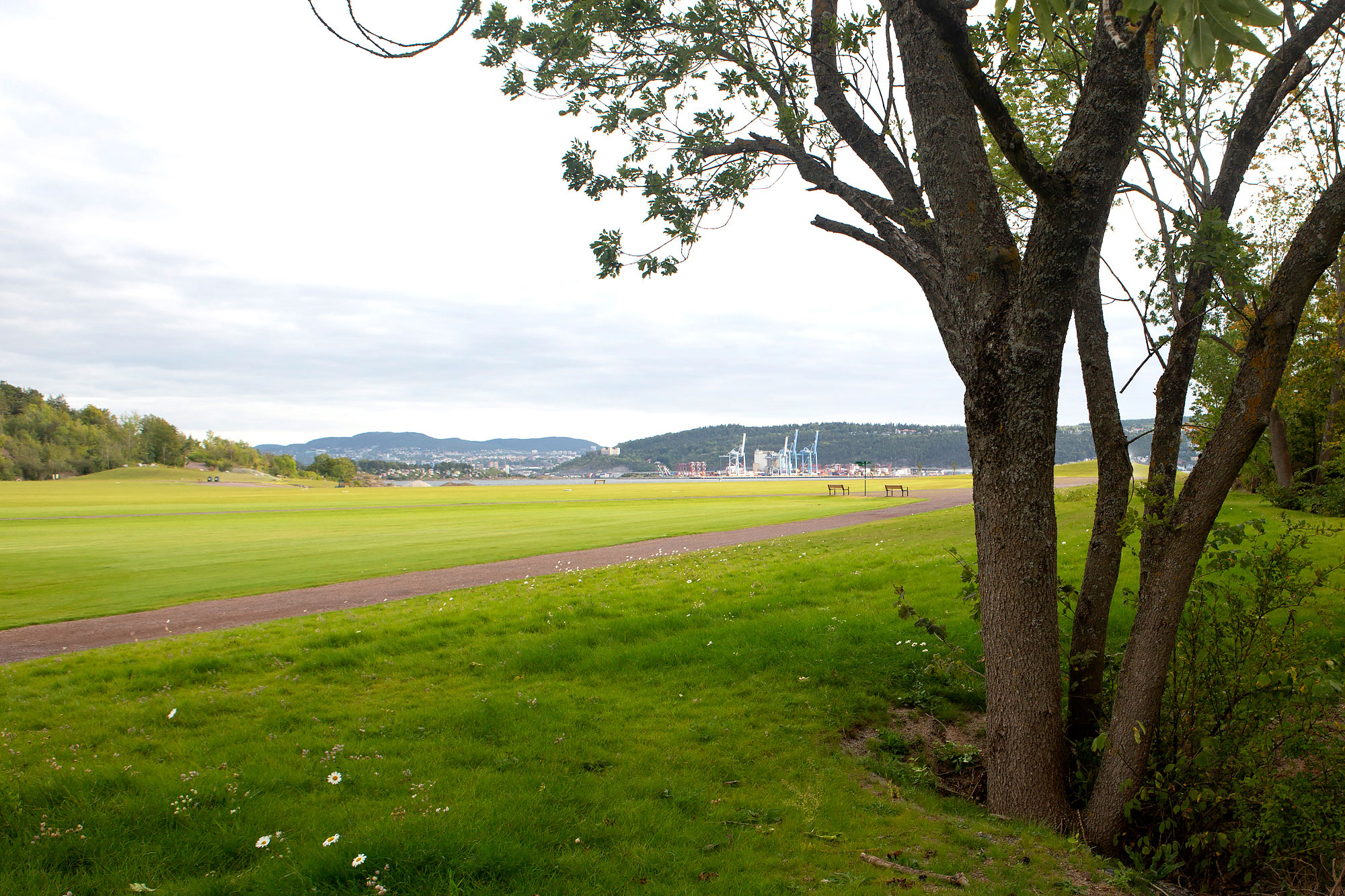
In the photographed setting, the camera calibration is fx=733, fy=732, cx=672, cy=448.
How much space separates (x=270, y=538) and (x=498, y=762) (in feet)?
92.3

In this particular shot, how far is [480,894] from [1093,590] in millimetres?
5135

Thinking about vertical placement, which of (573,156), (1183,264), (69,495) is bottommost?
(69,495)

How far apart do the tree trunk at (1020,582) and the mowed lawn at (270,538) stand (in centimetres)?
1514

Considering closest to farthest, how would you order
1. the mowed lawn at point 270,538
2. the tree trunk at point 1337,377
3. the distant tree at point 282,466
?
the mowed lawn at point 270,538 < the tree trunk at point 1337,377 < the distant tree at point 282,466

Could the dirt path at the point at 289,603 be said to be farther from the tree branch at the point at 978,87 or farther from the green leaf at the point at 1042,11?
the green leaf at the point at 1042,11

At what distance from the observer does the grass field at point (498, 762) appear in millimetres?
4117

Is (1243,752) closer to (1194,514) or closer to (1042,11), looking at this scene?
(1194,514)

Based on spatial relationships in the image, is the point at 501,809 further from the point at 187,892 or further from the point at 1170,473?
the point at 1170,473

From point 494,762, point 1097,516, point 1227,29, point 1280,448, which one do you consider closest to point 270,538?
point 494,762

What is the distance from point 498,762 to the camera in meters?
5.59

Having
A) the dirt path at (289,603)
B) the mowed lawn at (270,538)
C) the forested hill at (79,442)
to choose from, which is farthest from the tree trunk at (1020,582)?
the forested hill at (79,442)

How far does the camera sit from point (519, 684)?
7789 millimetres

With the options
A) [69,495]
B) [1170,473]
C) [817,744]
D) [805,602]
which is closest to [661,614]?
[805,602]

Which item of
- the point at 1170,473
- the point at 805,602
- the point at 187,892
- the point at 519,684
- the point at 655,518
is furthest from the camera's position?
the point at 655,518
